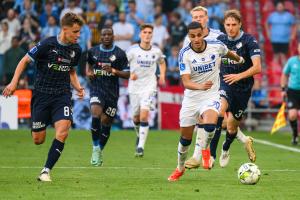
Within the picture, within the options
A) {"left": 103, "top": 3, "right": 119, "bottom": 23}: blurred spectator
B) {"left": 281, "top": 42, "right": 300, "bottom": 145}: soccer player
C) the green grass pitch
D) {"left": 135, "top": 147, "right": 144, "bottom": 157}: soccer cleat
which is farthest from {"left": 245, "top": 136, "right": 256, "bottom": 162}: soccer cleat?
{"left": 103, "top": 3, "right": 119, "bottom": 23}: blurred spectator

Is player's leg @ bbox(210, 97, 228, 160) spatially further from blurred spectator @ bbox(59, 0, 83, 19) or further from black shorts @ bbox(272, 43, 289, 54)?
black shorts @ bbox(272, 43, 289, 54)

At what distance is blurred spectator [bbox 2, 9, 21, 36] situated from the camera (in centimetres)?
2786

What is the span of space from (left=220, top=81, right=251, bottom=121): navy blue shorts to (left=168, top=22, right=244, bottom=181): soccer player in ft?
8.33

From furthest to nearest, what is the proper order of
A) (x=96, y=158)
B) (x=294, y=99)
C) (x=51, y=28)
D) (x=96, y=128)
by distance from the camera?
1. (x=51, y=28)
2. (x=294, y=99)
3. (x=96, y=128)
4. (x=96, y=158)

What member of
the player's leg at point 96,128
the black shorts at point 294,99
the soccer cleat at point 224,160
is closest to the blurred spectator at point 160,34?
the black shorts at point 294,99

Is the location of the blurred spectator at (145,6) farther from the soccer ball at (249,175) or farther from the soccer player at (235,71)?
the soccer ball at (249,175)

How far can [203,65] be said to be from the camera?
13109 mm

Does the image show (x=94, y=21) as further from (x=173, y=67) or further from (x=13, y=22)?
(x=173, y=67)

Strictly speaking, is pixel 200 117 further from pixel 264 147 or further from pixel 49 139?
pixel 49 139

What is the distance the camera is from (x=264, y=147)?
830 inches

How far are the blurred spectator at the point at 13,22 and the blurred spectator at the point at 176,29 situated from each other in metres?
4.73

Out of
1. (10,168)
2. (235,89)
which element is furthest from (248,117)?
(10,168)

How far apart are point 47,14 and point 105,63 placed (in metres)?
11.8

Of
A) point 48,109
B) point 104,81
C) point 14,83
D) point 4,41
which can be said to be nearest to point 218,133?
point 104,81
